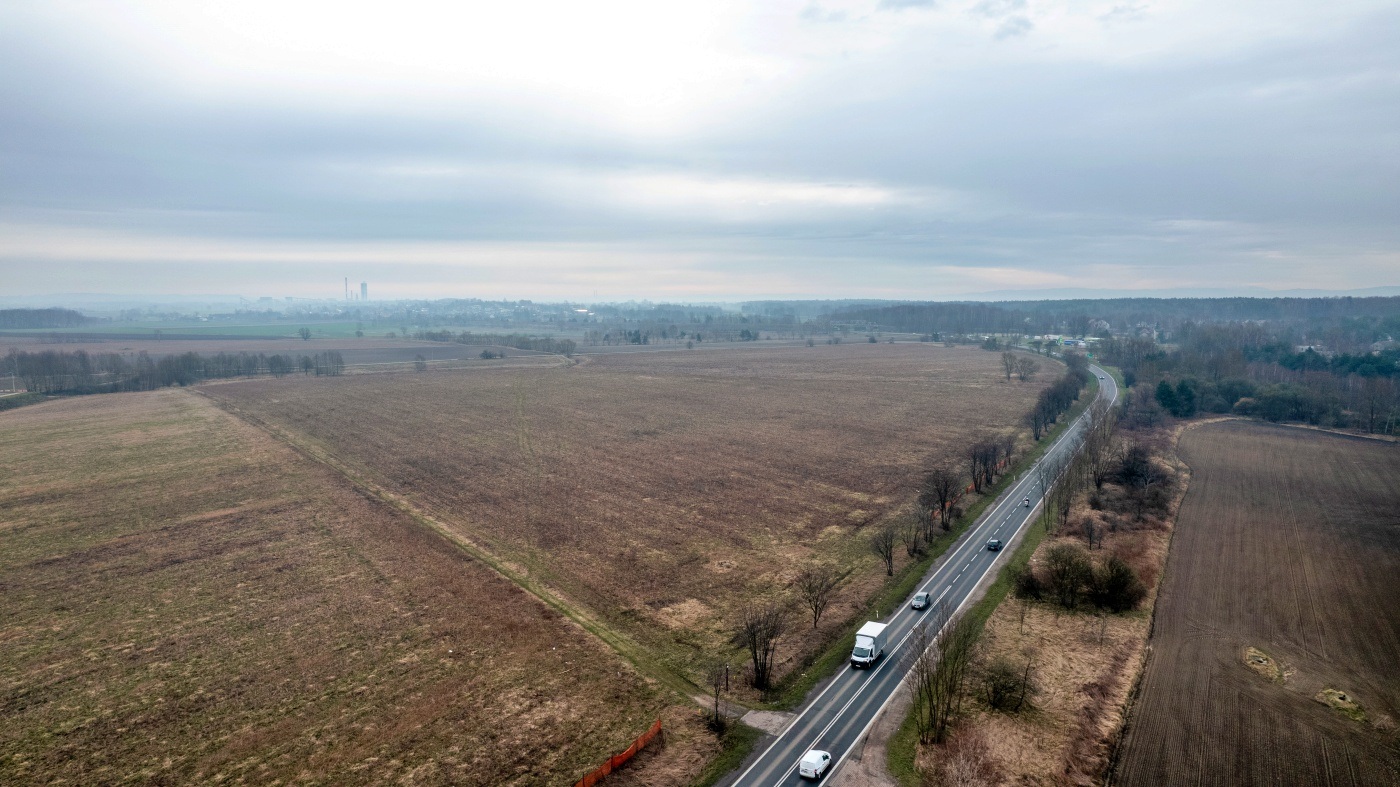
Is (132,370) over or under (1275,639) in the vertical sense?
over

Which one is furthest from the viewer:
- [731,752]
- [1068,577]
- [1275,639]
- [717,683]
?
[1068,577]

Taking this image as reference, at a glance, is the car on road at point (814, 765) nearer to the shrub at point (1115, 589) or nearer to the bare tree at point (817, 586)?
the bare tree at point (817, 586)

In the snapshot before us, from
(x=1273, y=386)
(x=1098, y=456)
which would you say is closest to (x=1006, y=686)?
(x=1098, y=456)

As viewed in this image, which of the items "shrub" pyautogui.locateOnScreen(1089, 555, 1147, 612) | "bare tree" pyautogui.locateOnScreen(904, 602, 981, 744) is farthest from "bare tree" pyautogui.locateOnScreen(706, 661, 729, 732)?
"shrub" pyautogui.locateOnScreen(1089, 555, 1147, 612)

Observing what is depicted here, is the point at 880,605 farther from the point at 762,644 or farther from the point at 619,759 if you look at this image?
the point at 619,759

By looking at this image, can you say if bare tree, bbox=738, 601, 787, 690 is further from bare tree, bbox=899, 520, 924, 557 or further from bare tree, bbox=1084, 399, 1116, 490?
bare tree, bbox=1084, 399, 1116, 490

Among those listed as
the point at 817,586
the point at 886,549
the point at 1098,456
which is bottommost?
the point at 817,586
